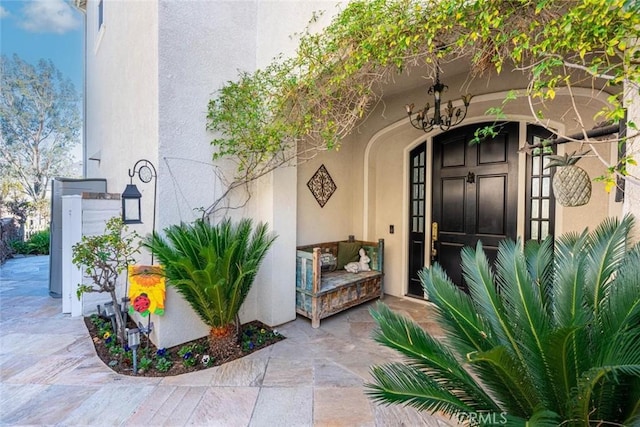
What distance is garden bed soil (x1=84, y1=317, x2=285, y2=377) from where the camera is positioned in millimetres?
2836

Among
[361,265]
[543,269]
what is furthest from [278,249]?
[543,269]

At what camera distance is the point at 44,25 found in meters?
8.99

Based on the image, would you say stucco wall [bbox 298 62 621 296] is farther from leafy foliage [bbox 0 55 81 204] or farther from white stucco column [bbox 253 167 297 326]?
leafy foliage [bbox 0 55 81 204]

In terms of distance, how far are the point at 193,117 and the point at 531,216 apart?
461 centimetres

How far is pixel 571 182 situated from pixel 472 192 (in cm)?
279

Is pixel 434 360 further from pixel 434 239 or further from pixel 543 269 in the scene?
pixel 434 239

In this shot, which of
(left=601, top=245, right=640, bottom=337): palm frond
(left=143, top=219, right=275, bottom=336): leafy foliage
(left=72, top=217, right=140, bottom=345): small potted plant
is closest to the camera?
(left=601, top=245, right=640, bottom=337): palm frond

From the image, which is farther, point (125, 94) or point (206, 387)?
point (125, 94)

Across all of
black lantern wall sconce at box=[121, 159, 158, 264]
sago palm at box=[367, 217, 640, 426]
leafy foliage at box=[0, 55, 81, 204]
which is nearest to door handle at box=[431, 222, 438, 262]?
sago palm at box=[367, 217, 640, 426]

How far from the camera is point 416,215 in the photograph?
500 centimetres

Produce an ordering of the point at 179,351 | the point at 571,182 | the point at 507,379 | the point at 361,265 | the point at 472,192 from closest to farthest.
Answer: the point at 507,379 < the point at 571,182 < the point at 179,351 < the point at 472,192 < the point at 361,265

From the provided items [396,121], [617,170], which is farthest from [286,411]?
[396,121]

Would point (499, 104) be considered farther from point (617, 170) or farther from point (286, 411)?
point (286, 411)

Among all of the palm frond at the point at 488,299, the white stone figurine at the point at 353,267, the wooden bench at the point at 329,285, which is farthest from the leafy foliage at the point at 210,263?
the palm frond at the point at 488,299
